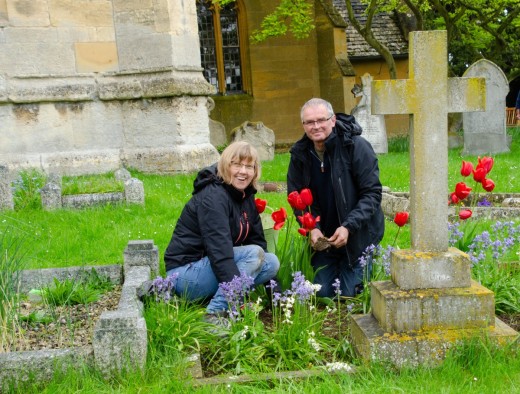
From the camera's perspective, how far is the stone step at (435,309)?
3178 mm

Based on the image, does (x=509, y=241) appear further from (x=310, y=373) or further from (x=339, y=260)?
(x=310, y=373)

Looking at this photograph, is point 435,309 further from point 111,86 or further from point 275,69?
point 275,69

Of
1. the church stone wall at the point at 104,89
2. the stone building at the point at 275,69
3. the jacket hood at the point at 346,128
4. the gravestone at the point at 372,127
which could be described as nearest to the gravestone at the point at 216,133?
the stone building at the point at 275,69

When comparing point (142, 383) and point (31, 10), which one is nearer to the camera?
point (142, 383)

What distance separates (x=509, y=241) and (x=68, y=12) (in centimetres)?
801

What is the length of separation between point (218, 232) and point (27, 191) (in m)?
4.71

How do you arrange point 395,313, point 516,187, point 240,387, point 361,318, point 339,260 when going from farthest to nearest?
point 516,187 < point 339,260 < point 361,318 < point 395,313 < point 240,387

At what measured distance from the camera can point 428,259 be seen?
322 cm

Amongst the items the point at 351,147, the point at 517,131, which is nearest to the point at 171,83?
the point at 351,147

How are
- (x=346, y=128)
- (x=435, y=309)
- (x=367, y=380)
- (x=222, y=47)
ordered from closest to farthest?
(x=367, y=380) → (x=435, y=309) → (x=346, y=128) → (x=222, y=47)

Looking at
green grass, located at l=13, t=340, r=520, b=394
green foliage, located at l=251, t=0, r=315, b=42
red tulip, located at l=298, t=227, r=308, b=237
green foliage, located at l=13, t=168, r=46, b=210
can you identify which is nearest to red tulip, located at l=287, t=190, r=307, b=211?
red tulip, located at l=298, t=227, r=308, b=237

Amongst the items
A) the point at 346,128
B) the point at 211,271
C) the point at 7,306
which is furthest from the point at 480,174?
the point at 7,306

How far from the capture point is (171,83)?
32.2 ft

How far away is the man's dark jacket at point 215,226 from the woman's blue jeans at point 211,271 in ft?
0.32
